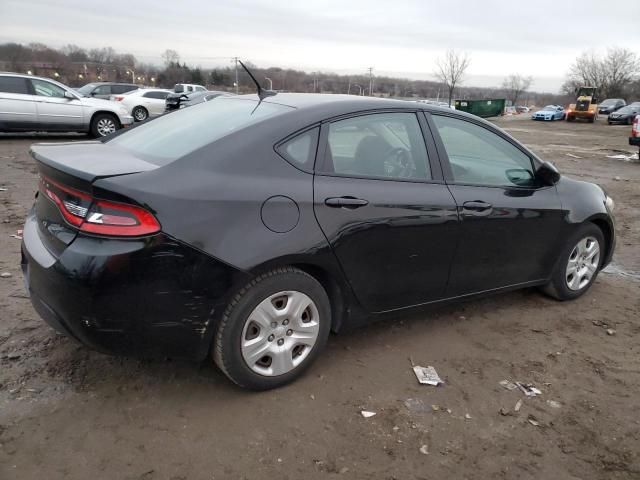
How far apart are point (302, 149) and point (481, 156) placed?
149 centimetres

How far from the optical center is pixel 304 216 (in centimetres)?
266

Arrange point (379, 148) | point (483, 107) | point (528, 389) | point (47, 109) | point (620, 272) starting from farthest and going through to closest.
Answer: point (483, 107) < point (47, 109) < point (620, 272) < point (379, 148) < point (528, 389)

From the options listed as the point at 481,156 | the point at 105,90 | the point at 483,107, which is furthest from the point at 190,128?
the point at 483,107

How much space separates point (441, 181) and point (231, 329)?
5.33ft

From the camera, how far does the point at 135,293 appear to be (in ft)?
7.63

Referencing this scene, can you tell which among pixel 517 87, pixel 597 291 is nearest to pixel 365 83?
pixel 517 87

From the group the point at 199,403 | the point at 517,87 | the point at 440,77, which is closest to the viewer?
the point at 199,403

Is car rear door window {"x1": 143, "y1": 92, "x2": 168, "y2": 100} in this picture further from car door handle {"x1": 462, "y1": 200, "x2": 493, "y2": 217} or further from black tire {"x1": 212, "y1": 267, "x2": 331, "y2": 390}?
black tire {"x1": 212, "y1": 267, "x2": 331, "y2": 390}

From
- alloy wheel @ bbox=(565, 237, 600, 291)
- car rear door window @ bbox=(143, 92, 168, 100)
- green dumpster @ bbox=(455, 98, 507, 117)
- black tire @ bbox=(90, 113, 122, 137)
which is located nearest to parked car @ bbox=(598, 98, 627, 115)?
green dumpster @ bbox=(455, 98, 507, 117)

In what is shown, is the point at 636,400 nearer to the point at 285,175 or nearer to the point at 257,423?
the point at 257,423

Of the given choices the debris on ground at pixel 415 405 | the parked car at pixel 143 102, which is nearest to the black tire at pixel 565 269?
the debris on ground at pixel 415 405

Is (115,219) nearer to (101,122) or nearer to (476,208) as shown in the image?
(476,208)

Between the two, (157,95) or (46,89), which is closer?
(46,89)

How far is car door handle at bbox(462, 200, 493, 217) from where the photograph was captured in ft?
10.8
